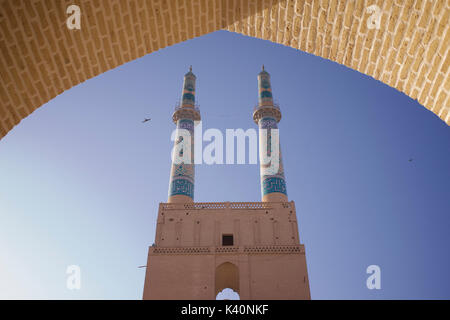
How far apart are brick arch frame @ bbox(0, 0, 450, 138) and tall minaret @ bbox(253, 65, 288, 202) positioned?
49.2 feet

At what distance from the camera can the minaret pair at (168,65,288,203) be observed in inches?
719

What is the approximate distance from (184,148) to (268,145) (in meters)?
4.52

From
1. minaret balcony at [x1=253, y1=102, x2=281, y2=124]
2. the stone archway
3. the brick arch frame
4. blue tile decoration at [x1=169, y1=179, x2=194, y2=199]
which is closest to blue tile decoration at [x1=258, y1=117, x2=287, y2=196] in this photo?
minaret balcony at [x1=253, y1=102, x2=281, y2=124]

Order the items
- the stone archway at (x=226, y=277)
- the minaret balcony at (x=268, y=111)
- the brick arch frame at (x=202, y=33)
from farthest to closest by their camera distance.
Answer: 1. the minaret balcony at (x=268, y=111)
2. the stone archway at (x=226, y=277)
3. the brick arch frame at (x=202, y=33)

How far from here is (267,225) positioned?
1633 cm

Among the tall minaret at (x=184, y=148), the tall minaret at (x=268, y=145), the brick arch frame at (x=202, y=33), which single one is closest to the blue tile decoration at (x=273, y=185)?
the tall minaret at (x=268, y=145)

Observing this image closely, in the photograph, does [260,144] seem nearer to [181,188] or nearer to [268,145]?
[268,145]

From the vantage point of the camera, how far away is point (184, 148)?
2005 cm

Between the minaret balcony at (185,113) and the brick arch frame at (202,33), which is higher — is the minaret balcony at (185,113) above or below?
above

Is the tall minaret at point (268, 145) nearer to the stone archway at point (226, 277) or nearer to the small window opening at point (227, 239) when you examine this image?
the small window opening at point (227, 239)

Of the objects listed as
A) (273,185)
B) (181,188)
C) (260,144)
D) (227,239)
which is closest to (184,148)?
(181,188)

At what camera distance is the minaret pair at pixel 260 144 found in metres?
18.3
